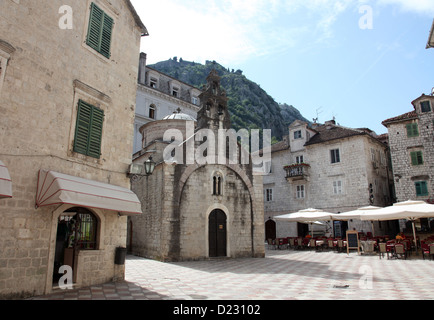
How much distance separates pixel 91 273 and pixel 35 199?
300 centimetres

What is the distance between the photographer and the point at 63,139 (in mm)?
8516

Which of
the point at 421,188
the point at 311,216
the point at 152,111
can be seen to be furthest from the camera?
the point at 152,111

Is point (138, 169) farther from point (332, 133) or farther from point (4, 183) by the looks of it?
point (332, 133)

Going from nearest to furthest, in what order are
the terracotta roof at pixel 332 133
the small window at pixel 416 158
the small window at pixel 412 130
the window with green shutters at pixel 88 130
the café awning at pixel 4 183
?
1. the café awning at pixel 4 183
2. the window with green shutters at pixel 88 130
3. the small window at pixel 416 158
4. the small window at pixel 412 130
5. the terracotta roof at pixel 332 133

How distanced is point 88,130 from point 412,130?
27546 mm

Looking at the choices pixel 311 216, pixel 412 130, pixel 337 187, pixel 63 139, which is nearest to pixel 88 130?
pixel 63 139

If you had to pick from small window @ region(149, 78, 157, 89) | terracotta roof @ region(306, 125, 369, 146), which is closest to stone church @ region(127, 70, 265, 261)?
terracotta roof @ region(306, 125, 369, 146)

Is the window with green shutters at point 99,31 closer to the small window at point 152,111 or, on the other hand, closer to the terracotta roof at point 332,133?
the terracotta roof at point 332,133

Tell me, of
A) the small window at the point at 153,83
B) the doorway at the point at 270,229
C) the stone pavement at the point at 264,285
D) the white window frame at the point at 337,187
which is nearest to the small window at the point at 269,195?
the doorway at the point at 270,229

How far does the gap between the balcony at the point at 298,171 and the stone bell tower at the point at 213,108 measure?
13844 millimetres

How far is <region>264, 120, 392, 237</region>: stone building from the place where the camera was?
26922mm

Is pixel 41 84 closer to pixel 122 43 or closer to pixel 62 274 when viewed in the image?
pixel 122 43

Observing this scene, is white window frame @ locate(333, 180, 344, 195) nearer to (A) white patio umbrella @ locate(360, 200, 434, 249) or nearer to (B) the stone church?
(A) white patio umbrella @ locate(360, 200, 434, 249)

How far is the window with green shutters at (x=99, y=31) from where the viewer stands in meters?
A: 9.88
